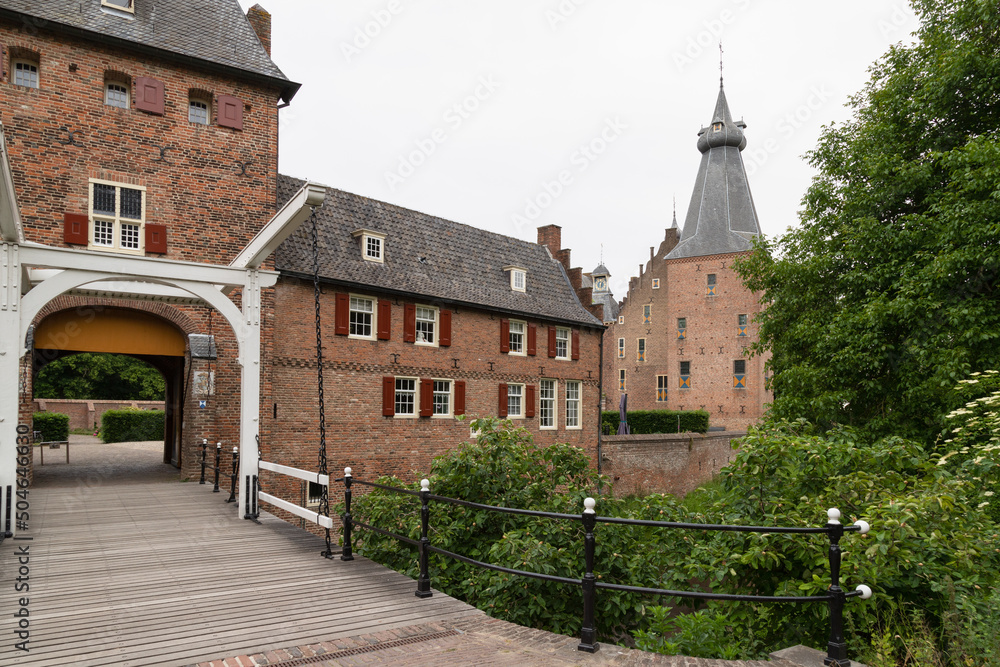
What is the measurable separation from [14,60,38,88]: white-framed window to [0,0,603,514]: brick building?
0.04 metres

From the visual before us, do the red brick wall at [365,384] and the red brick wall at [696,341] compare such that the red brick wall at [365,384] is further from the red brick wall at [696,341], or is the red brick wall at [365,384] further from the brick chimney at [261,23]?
the red brick wall at [696,341]

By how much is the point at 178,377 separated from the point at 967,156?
18520 millimetres

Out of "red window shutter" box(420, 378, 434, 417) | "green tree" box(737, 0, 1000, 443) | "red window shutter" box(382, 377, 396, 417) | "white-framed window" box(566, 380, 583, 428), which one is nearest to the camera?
"green tree" box(737, 0, 1000, 443)

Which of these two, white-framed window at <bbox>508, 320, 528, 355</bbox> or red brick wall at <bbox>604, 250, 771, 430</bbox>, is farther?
red brick wall at <bbox>604, 250, 771, 430</bbox>

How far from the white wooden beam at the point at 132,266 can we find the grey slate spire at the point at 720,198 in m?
38.9

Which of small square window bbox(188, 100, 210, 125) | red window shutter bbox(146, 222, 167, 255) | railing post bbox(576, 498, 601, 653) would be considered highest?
small square window bbox(188, 100, 210, 125)

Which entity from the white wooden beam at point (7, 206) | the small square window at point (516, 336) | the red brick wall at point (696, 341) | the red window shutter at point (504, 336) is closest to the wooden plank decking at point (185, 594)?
the white wooden beam at point (7, 206)

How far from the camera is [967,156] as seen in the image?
11.2 meters

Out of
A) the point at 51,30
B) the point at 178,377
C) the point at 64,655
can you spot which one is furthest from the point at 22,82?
the point at 64,655

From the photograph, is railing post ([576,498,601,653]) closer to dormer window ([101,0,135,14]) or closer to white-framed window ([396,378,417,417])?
white-framed window ([396,378,417,417])

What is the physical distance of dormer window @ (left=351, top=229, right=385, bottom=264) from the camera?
1884 centimetres

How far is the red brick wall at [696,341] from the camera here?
4138cm

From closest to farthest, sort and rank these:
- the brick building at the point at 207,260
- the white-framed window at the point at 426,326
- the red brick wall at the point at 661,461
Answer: the brick building at the point at 207,260 < the white-framed window at the point at 426,326 < the red brick wall at the point at 661,461

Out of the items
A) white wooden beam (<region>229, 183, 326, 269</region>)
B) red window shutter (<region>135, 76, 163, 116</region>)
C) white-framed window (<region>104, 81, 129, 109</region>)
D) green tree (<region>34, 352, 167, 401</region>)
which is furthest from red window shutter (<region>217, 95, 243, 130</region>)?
green tree (<region>34, 352, 167, 401</region>)
